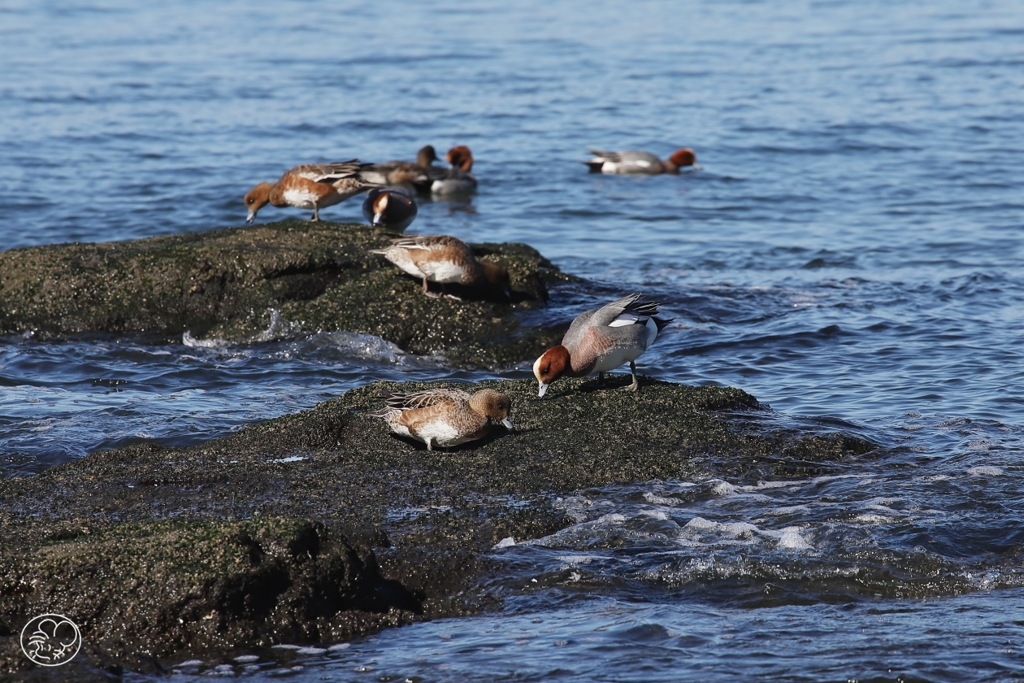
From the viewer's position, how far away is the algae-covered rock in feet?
29.9

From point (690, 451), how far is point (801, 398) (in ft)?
7.38

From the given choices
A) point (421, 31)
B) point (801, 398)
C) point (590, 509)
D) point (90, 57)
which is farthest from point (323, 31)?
point (590, 509)

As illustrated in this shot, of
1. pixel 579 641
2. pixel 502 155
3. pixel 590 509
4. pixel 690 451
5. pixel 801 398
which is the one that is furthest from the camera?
pixel 502 155

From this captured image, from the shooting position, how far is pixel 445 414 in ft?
19.4

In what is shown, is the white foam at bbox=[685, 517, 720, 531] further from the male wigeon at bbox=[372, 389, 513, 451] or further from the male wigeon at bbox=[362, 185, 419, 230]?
the male wigeon at bbox=[362, 185, 419, 230]

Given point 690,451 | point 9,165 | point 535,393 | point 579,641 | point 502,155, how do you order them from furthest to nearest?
1. point 502,155
2. point 9,165
3. point 535,393
4. point 690,451
5. point 579,641

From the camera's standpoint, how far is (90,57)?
2622 cm

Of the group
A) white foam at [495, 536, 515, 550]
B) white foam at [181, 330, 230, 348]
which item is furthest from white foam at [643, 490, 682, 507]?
white foam at [181, 330, 230, 348]

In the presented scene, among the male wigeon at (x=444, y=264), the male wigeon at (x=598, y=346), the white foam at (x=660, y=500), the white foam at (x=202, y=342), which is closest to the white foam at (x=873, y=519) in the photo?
the white foam at (x=660, y=500)

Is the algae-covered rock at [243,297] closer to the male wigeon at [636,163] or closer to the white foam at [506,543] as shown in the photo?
the white foam at [506,543]

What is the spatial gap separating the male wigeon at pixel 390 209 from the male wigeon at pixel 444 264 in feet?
7.23

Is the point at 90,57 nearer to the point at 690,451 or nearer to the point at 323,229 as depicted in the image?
the point at 323,229

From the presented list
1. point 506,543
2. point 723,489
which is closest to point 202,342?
point 506,543

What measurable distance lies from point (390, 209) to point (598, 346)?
5213mm
